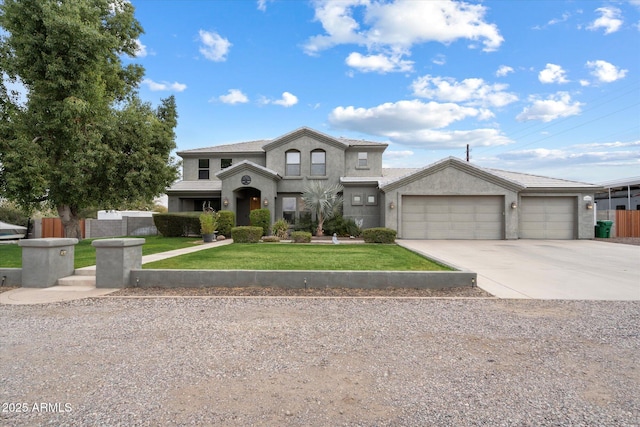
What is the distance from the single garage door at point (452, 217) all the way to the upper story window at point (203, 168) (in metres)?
13.9

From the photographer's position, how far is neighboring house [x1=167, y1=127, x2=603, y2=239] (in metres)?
18.7

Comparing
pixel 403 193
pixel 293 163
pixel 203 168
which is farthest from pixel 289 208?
pixel 403 193

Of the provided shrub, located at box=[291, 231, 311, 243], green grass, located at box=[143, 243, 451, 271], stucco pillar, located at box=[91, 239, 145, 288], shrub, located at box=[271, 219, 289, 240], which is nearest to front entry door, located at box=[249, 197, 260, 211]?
shrub, located at box=[271, 219, 289, 240]

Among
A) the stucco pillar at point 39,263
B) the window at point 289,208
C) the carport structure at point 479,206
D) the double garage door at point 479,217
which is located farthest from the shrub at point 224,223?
the stucco pillar at point 39,263

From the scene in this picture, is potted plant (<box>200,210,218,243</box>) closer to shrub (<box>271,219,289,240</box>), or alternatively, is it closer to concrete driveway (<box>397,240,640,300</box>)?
shrub (<box>271,219,289,240</box>)

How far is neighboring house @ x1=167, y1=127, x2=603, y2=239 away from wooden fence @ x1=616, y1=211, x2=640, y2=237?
3.69 meters

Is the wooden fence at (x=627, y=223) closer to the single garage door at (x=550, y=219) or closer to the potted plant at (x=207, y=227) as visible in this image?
the single garage door at (x=550, y=219)

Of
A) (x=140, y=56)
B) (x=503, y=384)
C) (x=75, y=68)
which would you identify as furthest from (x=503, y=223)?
(x=140, y=56)

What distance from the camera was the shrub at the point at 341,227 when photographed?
755 inches

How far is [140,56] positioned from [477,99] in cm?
2191

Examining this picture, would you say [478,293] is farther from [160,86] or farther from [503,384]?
[160,86]

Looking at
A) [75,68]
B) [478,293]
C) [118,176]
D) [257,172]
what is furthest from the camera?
[257,172]

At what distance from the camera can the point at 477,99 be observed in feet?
71.4

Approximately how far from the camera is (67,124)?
1505cm
